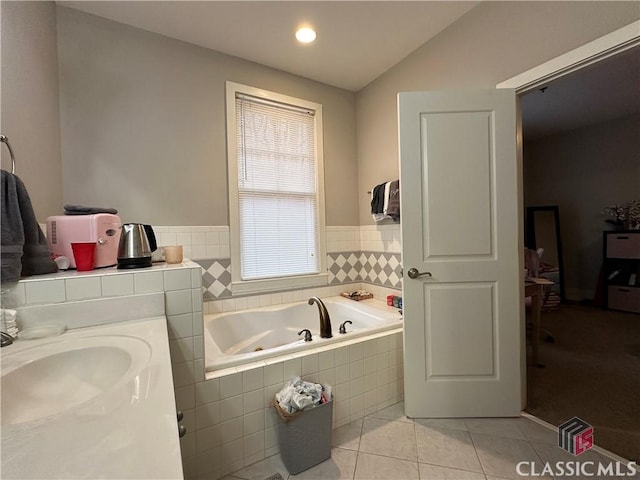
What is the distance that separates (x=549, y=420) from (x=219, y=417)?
190 cm

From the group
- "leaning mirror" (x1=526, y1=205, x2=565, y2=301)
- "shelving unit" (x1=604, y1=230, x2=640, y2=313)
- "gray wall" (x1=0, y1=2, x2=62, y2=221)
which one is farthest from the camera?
"leaning mirror" (x1=526, y1=205, x2=565, y2=301)

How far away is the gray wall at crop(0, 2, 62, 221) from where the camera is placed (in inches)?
47.9

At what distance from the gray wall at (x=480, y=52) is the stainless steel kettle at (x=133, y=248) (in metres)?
1.97

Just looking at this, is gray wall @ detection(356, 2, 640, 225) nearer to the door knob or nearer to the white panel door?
the white panel door

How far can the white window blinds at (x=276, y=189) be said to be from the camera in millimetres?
2377

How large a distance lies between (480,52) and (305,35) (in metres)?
1.21

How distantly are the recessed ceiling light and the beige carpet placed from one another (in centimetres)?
294

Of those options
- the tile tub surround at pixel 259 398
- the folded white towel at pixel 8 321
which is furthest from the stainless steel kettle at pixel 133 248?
the tile tub surround at pixel 259 398

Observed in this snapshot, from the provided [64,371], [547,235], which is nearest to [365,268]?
[64,371]

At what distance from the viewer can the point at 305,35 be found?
2045 millimetres

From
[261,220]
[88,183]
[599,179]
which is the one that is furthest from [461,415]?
[599,179]

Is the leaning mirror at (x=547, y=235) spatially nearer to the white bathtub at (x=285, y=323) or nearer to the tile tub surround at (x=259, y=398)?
the white bathtub at (x=285, y=323)

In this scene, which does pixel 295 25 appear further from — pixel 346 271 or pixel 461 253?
pixel 346 271

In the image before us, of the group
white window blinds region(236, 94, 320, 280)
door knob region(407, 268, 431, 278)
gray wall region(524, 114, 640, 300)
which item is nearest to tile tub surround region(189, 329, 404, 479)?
door knob region(407, 268, 431, 278)
